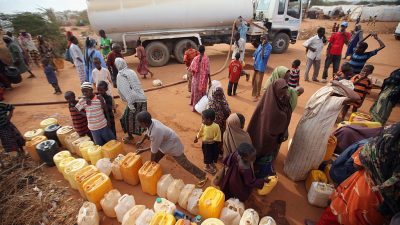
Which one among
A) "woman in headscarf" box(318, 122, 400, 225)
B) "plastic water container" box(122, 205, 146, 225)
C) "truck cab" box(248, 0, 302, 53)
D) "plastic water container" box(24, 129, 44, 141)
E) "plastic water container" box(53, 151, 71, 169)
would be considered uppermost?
"truck cab" box(248, 0, 302, 53)

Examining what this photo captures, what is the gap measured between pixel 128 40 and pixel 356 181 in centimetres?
894

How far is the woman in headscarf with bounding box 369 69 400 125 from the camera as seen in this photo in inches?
140

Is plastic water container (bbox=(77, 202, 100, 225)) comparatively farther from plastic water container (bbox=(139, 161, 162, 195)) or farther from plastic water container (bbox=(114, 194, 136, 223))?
plastic water container (bbox=(139, 161, 162, 195))

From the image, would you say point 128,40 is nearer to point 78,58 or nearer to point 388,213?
point 78,58

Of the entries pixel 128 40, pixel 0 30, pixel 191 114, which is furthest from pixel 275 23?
pixel 0 30

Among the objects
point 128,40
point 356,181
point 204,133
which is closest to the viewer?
point 356,181

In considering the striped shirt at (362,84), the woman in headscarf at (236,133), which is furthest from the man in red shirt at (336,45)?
the woman in headscarf at (236,133)

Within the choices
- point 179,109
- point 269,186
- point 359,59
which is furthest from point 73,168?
point 359,59

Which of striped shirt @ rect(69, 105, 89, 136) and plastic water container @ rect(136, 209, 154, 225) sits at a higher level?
striped shirt @ rect(69, 105, 89, 136)

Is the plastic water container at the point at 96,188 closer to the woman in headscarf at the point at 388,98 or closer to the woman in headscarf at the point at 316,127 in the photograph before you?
the woman in headscarf at the point at 316,127

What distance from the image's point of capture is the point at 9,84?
7.24 meters

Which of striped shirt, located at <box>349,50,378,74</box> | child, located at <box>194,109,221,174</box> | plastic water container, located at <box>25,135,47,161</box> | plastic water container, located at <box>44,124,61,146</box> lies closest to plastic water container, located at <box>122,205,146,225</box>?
child, located at <box>194,109,221,174</box>

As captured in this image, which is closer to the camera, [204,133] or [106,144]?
[204,133]

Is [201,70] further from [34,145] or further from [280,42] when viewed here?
[280,42]
